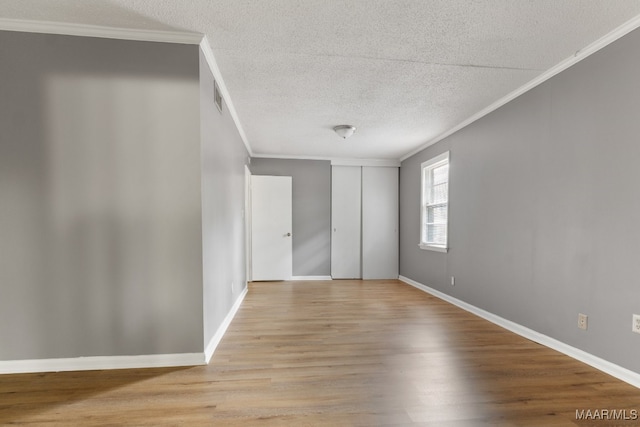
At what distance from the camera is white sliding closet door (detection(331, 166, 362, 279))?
568 cm

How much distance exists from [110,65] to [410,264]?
506 centimetres

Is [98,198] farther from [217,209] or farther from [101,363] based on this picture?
[101,363]

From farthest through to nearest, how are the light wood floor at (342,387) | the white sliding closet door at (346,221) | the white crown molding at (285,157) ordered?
1. the white sliding closet door at (346,221)
2. the white crown molding at (285,157)
3. the light wood floor at (342,387)

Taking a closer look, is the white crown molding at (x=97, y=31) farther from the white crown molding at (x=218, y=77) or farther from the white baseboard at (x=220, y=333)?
the white baseboard at (x=220, y=333)

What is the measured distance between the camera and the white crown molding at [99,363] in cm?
196

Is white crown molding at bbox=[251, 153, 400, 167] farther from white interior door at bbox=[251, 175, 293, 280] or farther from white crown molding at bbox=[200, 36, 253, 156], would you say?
white crown molding at bbox=[200, 36, 253, 156]

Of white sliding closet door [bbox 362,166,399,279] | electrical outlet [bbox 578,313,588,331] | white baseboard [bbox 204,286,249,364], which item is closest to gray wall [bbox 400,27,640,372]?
electrical outlet [bbox 578,313,588,331]

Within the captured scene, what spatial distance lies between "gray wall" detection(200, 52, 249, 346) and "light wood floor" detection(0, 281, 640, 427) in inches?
16.5

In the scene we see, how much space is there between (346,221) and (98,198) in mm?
4294

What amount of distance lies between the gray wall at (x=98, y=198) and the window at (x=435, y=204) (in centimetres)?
353

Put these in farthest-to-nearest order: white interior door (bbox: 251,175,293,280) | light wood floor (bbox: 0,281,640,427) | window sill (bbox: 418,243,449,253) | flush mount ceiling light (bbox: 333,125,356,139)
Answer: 1. white interior door (bbox: 251,175,293,280)
2. window sill (bbox: 418,243,449,253)
3. flush mount ceiling light (bbox: 333,125,356,139)
4. light wood floor (bbox: 0,281,640,427)

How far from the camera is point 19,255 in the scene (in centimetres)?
195

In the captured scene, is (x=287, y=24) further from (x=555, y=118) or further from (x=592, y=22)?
(x=555, y=118)

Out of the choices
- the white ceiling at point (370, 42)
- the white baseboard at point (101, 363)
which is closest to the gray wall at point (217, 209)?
the white baseboard at point (101, 363)
